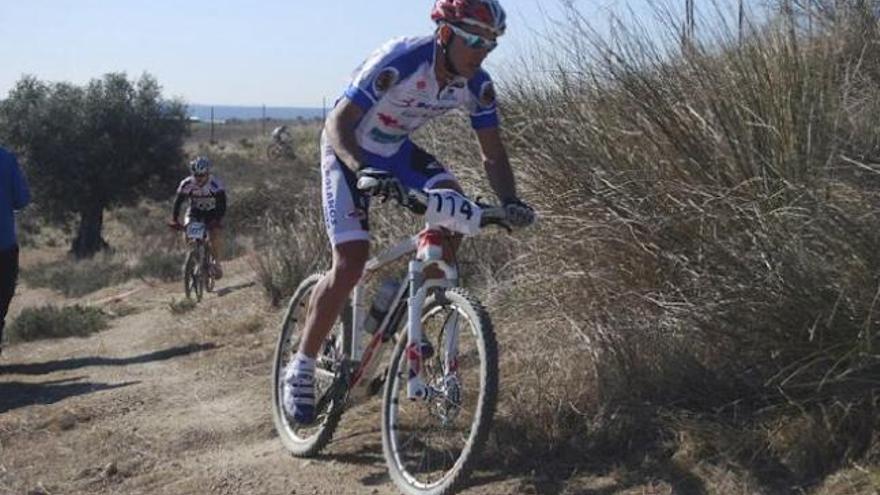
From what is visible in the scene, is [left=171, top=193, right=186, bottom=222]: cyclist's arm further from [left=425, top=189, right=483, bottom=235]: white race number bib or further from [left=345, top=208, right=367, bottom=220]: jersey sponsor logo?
[left=425, top=189, right=483, bottom=235]: white race number bib

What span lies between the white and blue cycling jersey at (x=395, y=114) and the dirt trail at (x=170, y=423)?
1170 millimetres

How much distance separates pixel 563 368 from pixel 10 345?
25.5 feet

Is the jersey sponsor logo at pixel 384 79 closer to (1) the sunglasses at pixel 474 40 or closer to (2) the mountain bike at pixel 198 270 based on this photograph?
(1) the sunglasses at pixel 474 40

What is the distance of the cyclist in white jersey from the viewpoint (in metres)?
4.45

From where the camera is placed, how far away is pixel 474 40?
441cm

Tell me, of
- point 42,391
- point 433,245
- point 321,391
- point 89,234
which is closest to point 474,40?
point 433,245

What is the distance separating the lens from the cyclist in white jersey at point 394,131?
445 centimetres

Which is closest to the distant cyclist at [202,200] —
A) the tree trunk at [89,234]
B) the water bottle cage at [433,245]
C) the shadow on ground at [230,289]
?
the shadow on ground at [230,289]

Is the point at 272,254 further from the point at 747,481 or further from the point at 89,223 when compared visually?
the point at 89,223

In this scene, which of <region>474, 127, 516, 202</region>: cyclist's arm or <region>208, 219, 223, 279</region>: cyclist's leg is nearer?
<region>474, 127, 516, 202</region>: cyclist's arm

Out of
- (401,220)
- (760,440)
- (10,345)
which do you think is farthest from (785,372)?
(10,345)

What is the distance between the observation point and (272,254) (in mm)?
10234

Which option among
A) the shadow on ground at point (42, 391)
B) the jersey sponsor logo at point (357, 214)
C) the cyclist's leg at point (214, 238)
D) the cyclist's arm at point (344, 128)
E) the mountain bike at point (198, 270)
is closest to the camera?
the cyclist's arm at point (344, 128)

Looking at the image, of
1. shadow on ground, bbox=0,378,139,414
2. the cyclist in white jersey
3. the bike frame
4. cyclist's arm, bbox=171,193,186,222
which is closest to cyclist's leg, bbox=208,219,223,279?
Answer: cyclist's arm, bbox=171,193,186,222
